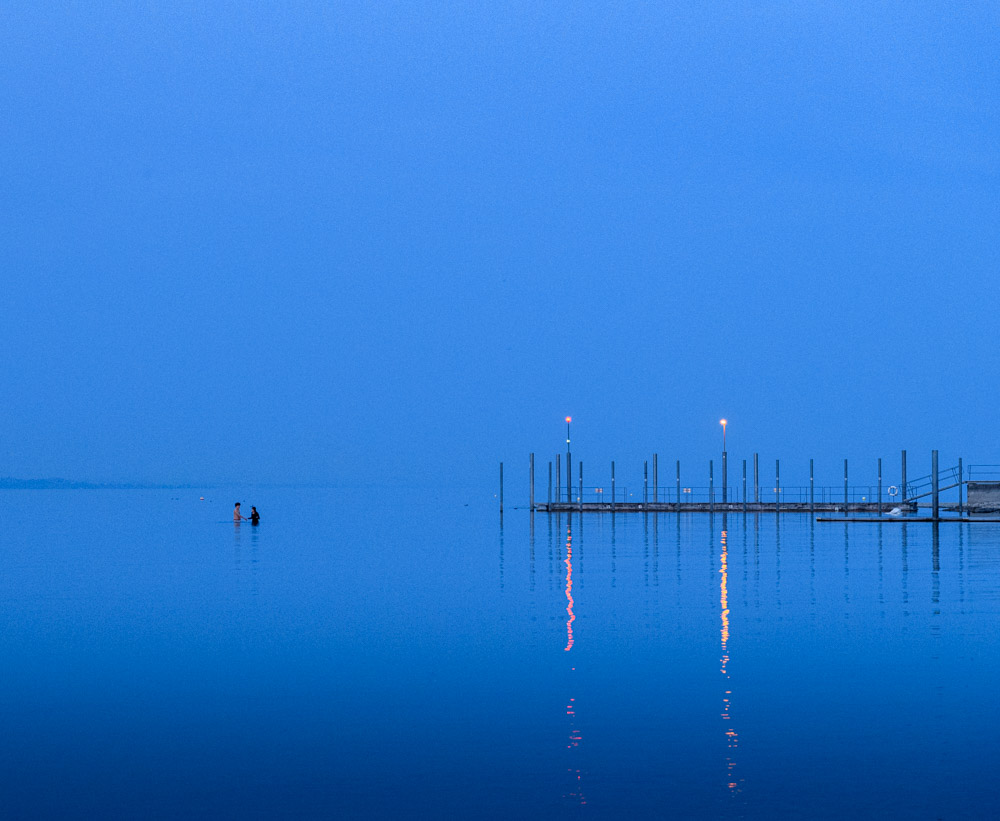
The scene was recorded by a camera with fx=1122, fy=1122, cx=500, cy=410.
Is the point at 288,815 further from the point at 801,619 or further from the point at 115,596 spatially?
the point at 115,596

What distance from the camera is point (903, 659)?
19.4 meters

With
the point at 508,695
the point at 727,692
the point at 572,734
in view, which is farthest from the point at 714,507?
the point at 572,734

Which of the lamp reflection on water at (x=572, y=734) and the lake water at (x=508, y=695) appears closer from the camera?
the lamp reflection on water at (x=572, y=734)

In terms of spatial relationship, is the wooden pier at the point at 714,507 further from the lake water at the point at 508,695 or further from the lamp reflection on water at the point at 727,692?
the lake water at the point at 508,695

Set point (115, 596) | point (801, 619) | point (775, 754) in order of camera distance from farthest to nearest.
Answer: point (115, 596), point (801, 619), point (775, 754)

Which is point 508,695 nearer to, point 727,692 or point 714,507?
point 727,692

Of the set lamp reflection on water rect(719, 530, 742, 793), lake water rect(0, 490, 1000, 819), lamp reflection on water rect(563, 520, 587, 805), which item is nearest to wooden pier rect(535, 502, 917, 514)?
lamp reflection on water rect(719, 530, 742, 793)

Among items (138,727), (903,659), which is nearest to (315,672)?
(138,727)

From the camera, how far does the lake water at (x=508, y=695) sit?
11.2m

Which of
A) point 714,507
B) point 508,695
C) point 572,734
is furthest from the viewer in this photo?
point 714,507

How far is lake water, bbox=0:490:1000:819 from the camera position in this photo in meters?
11.2

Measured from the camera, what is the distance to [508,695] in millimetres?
16547

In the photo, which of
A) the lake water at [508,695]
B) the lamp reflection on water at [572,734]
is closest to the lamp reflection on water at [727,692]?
the lake water at [508,695]

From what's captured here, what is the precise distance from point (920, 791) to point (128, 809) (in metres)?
7.71
